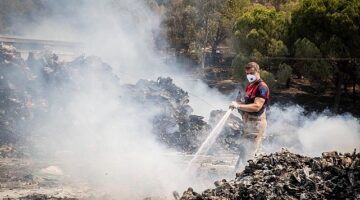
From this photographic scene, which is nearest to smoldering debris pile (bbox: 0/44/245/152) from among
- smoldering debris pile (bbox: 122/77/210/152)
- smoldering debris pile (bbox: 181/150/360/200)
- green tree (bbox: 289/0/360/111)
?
smoldering debris pile (bbox: 122/77/210/152)

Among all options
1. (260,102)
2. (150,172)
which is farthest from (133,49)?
(260,102)

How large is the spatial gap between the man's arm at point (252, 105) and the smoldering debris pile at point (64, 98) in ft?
16.9

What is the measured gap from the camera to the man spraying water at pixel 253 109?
6586mm

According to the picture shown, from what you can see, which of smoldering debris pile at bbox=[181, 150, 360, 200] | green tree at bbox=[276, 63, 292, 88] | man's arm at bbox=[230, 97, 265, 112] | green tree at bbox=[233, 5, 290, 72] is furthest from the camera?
green tree at bbox=[233, 5, 290, 72]

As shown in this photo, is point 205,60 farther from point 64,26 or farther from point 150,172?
point 150,172

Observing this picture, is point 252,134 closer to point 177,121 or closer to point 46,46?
point 177,121

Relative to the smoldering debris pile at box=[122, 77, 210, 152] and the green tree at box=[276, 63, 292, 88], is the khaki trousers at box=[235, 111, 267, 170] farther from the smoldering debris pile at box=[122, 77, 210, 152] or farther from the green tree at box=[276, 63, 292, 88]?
the green tree at box=[276, 63, 292, 88]

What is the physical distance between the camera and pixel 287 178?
17.9 ft

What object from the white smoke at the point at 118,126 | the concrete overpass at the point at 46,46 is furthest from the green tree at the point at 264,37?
the concrete overpass at the point at 46,46

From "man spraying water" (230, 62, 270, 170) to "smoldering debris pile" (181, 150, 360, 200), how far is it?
38.6 inches

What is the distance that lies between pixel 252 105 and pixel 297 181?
1.44m

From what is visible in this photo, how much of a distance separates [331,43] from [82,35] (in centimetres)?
1202

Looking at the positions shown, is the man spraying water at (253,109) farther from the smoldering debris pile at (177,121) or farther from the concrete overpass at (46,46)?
the concrete overpass at (46,46)

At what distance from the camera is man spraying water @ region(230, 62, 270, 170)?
21.6ft
